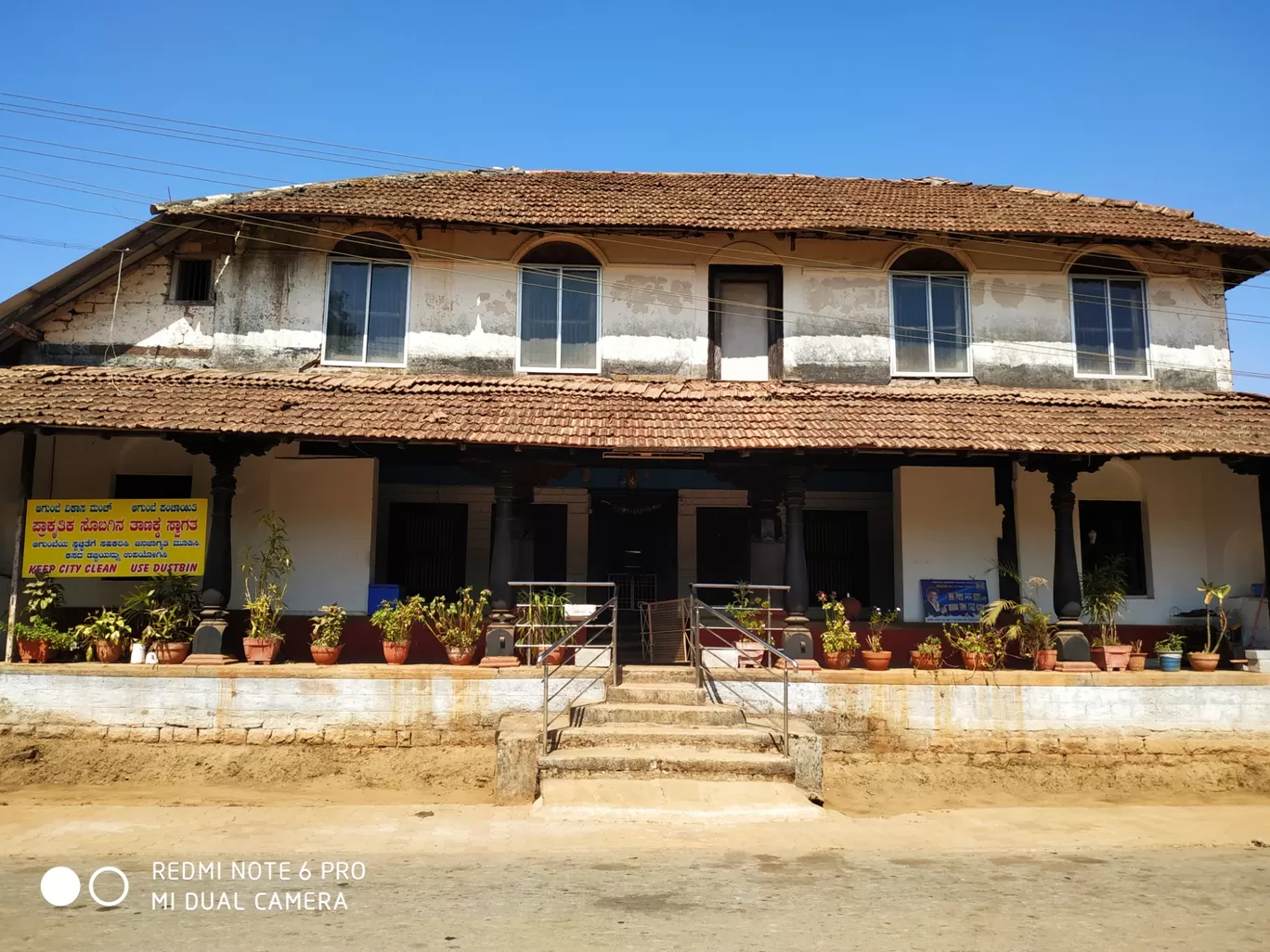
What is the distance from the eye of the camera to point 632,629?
14.1m

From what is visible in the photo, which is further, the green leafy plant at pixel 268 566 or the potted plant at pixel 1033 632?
the green leafy plant at pixel 268 566

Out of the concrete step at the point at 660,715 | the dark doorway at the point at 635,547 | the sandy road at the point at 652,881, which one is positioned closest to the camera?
the sandy road at the point at 652,881

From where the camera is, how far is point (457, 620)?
10.8m

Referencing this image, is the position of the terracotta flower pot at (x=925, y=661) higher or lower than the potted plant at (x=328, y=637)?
lower

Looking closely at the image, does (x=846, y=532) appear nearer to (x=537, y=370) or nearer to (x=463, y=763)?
(x=537, y=370)

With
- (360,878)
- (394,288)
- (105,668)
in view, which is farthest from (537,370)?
(360,878)

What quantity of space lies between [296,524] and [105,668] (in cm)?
303

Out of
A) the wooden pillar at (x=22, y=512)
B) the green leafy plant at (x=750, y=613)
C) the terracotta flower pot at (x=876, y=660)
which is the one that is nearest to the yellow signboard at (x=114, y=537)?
the wooden pillar at (x=22, y=512)

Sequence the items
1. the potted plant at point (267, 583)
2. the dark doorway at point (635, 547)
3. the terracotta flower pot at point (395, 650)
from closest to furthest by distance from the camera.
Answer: the terracotta flower pot at point (395, 650)
the potted plant at point (267, 583)
the dark doorway at point (635, 547)

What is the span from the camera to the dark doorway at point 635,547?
1415 centimetres

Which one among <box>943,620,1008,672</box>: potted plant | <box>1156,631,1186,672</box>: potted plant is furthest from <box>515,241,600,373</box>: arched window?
<box>1156,631,1186,672</box>: potted plant

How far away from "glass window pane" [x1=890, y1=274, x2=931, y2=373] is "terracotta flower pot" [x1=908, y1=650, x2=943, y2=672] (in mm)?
4254

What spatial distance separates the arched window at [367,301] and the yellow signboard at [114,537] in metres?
3.05

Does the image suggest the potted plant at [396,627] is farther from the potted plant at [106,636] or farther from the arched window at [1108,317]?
the arched window at [1108,317]
